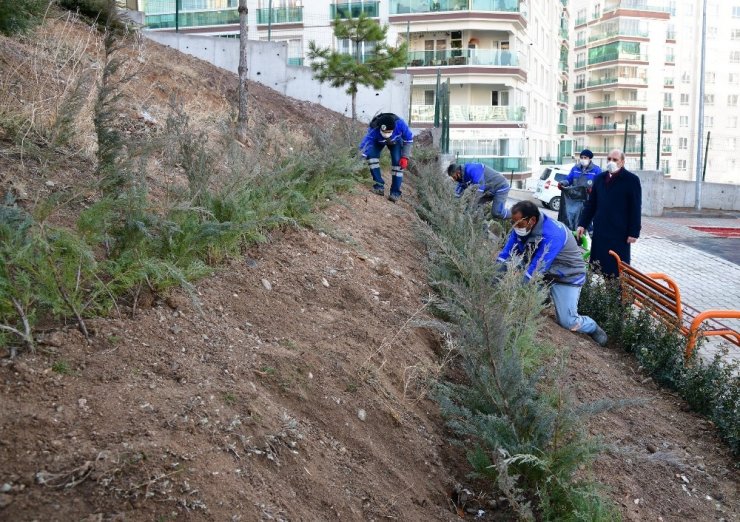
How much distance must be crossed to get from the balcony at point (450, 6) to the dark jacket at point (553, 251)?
1413 inches

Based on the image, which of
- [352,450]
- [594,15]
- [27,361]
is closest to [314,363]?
[352,450]

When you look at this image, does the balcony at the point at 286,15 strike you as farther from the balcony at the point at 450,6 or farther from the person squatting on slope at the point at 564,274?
the person squatting on slope at the point at 564,274

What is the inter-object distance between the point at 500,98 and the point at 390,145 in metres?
33.9

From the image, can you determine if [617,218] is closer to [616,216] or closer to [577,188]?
[616,216]

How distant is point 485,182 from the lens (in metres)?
11.7

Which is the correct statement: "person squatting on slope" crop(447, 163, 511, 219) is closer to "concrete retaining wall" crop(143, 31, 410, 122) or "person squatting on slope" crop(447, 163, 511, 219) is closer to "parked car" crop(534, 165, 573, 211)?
"concrete retaining wall" crop(143, 31, 410, 122)

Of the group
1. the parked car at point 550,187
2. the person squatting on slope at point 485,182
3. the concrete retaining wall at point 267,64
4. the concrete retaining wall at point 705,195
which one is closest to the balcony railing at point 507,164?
the parked car at point 550,187

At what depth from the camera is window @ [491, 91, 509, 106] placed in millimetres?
43531

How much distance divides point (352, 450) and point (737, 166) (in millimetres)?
64287

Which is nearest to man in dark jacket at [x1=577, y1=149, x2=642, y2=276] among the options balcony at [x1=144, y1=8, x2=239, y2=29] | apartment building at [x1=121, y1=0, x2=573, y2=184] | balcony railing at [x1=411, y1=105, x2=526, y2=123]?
apartment building at [x1=121, y1=0, x2=573, y2=184]

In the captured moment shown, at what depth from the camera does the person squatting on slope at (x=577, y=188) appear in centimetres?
1323

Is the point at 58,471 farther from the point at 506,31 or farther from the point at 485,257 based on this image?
the point at 506,31

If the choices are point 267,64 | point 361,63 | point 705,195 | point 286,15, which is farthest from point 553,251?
point 286,15

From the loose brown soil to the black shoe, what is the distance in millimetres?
1363
